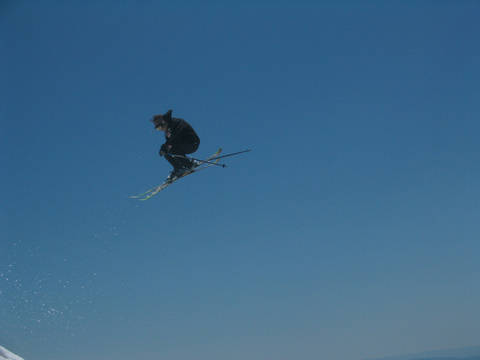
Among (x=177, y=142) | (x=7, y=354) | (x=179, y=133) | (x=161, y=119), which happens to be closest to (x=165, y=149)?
(x=177, y=142)

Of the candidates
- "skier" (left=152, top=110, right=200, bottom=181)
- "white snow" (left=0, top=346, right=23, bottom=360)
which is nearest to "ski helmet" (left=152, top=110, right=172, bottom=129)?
"skier" (left=152, top=110, right=200, bottom=181)

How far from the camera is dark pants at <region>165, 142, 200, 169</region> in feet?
61.4

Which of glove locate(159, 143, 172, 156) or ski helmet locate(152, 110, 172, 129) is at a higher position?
Answer: ski helmet locate(152, 110, 172, 129)

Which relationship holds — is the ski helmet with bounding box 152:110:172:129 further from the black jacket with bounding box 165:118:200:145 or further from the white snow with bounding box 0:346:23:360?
the white snow with bounding box 0:346:23:360

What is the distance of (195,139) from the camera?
18.9 m

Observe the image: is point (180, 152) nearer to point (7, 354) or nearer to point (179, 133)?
point (179, 133)

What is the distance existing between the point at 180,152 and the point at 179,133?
3.90 ft

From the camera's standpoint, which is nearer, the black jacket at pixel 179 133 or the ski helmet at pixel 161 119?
the ski helmet at pixel 161 119

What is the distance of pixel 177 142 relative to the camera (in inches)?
730

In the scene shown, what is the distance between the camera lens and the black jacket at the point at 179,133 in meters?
17.9

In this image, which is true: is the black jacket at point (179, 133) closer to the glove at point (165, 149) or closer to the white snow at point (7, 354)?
the glove at point (165, 149)

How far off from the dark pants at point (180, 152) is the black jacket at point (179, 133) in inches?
9.4

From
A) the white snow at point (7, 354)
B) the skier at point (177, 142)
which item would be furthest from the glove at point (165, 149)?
the white snow at point (7, 354)

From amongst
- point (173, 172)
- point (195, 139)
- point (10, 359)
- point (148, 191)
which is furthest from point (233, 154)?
point (10, 359)
